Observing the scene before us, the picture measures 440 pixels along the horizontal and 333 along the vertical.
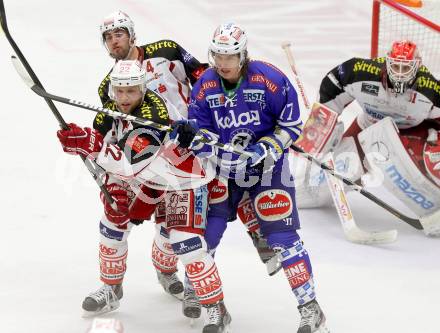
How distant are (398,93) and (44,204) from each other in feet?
8.18

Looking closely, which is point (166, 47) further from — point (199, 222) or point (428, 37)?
point (428, 37)

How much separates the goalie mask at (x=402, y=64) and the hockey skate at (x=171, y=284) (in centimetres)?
203

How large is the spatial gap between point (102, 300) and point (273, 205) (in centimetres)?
109

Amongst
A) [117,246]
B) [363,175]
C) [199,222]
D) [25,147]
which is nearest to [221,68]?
[199,222]

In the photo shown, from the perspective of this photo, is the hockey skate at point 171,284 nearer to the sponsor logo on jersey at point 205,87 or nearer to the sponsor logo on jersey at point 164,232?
the sponsor logo on jersey at point 164,232

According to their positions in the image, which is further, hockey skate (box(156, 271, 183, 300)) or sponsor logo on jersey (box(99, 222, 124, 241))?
hockey skate (box(156, 271, 183, 300))

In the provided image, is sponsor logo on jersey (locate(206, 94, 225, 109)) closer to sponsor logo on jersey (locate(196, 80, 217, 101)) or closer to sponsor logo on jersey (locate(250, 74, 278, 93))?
sponsor logo on jersey (locate(196, 80, 217, 101))

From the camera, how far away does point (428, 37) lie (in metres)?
8.15

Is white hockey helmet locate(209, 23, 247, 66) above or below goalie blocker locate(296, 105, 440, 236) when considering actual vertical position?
above

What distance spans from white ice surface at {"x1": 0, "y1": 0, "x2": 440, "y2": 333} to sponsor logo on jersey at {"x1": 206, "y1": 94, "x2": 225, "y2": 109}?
1158 mm

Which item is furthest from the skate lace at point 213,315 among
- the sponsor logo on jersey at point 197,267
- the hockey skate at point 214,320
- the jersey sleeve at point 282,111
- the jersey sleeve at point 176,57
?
the jersey sleeve at point 176,57

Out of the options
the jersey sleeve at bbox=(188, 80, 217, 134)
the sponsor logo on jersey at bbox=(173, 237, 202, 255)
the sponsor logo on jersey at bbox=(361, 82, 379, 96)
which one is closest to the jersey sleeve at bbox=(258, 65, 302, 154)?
the jersey sleeve at bbox=(188, 80, 217, 134)

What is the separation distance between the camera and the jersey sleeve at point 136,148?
A: 4.98 meters

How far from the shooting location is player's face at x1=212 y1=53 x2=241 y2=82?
4949 millimetres
